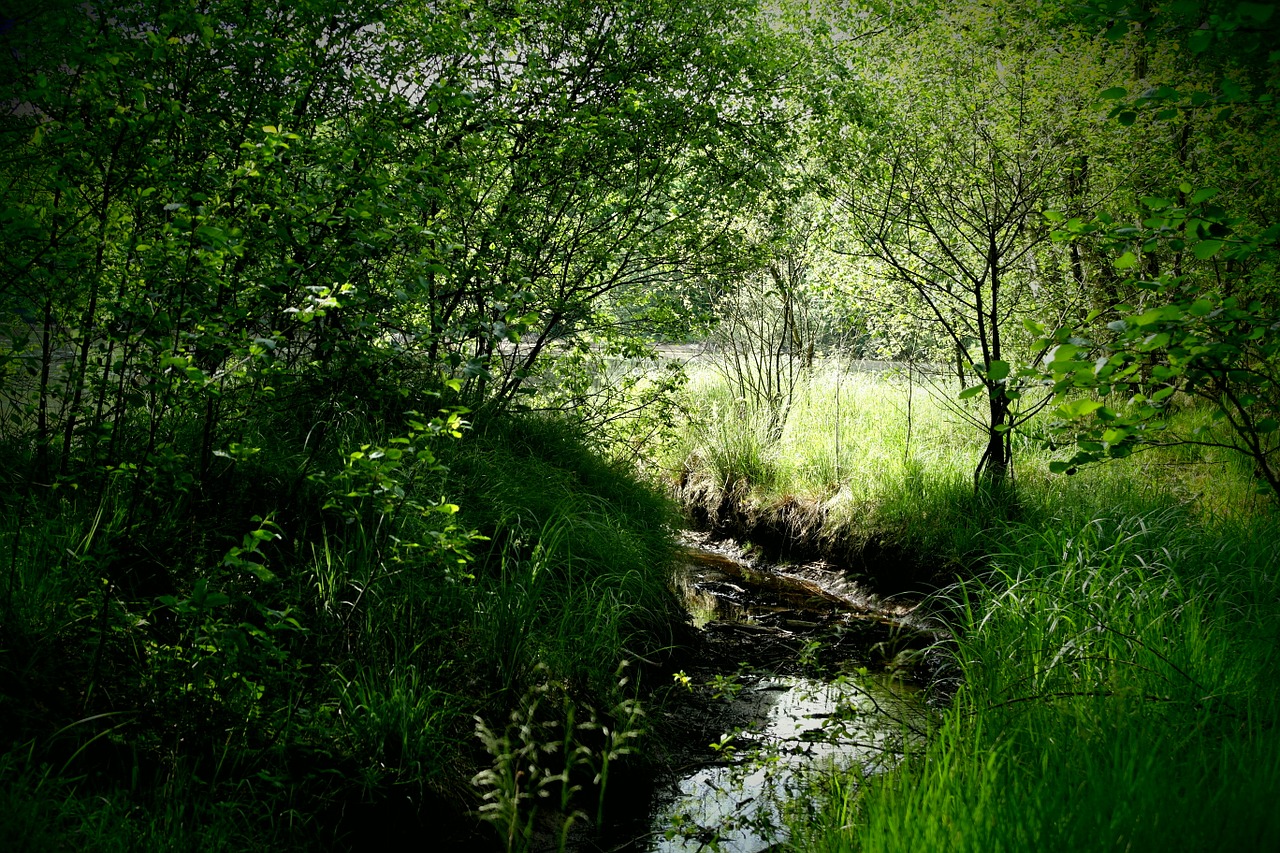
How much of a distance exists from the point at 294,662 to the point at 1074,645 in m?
3.47

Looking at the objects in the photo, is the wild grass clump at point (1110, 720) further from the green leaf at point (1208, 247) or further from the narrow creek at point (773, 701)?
the green leaf at point (1208, 247)

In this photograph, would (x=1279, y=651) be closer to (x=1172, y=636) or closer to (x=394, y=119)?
(x=1172, y=636)

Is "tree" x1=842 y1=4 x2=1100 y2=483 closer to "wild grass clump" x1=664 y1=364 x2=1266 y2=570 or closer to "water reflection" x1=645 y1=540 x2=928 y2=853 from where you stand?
"wild grass clump" x1=664 y1=364 x2=1266 y2=570

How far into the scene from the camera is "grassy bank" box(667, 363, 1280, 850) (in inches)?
79.3

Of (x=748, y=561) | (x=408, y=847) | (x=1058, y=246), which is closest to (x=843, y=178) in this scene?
(x=1058, y=246)

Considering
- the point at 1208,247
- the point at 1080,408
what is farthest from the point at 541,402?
the point at 1208,247

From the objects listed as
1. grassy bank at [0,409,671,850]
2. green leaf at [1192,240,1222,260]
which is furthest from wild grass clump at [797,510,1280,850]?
green leaf at [1192,240,1222,260]

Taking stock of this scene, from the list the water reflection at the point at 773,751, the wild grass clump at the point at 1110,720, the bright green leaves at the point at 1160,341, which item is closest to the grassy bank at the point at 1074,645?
the wild grass clump at the point at 1110,720

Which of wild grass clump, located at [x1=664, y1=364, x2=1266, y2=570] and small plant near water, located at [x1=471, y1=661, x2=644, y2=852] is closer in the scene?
small plant near water, located at [x1=471, y1=661, x2=644, y2=852]

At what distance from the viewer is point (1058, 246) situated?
776cm

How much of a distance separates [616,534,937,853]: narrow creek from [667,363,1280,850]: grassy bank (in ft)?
1.00

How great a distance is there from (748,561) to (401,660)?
4883 millimetres

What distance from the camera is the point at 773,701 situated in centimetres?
437

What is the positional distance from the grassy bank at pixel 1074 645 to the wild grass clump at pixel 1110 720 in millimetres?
11
